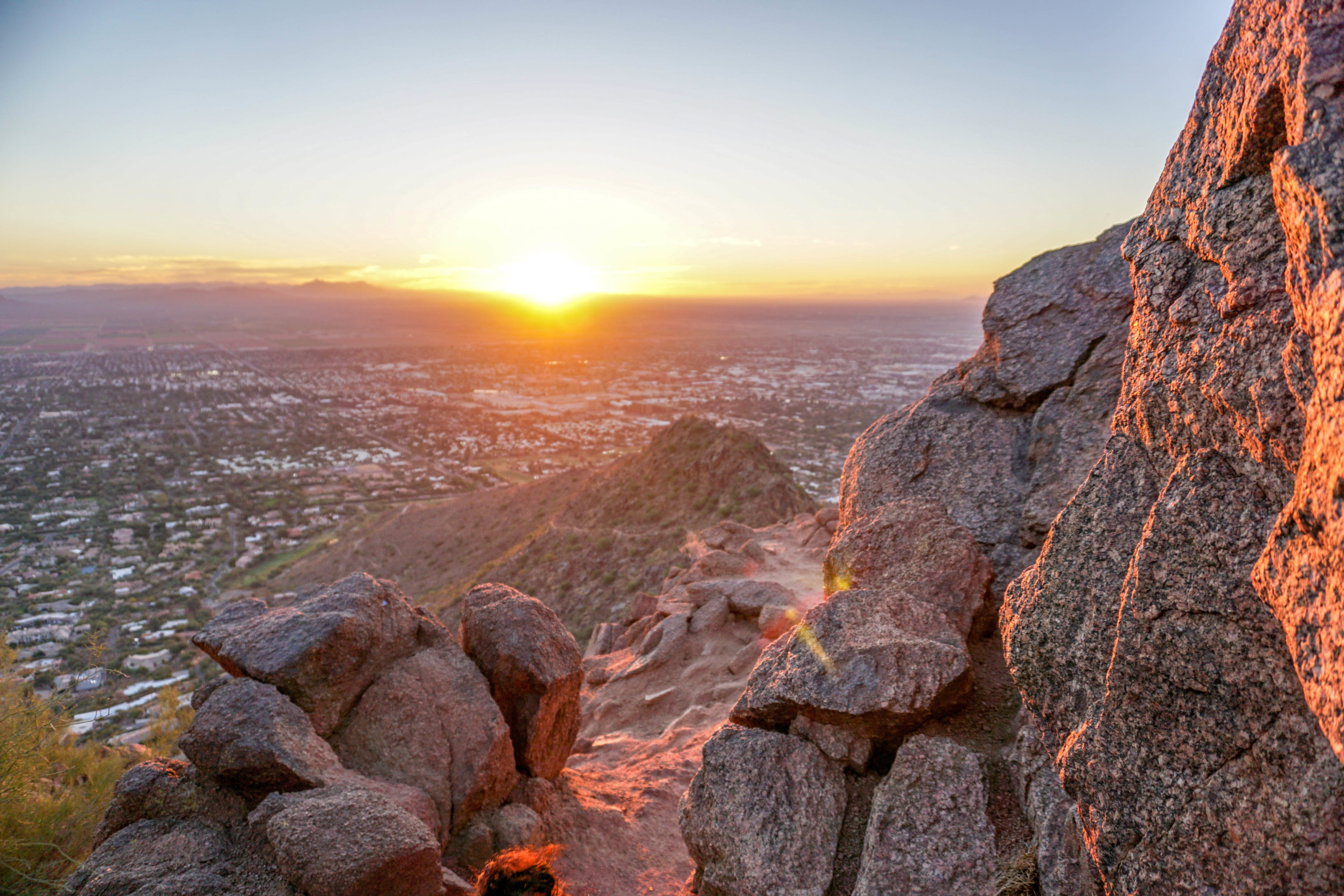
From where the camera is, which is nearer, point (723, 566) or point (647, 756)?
point (647, 756)

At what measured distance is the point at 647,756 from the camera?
38.5 feet

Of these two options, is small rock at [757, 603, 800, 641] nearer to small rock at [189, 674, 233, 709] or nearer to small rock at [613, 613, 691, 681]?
small rock at [613, 613, 691, 681]

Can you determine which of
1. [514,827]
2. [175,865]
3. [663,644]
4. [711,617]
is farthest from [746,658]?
[175,865]

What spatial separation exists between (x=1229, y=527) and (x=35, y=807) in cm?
1169

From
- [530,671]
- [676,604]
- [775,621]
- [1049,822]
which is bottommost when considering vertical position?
[676,604]

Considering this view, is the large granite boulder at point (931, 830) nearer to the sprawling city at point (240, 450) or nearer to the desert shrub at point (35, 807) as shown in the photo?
the desert shrub at point (35, 807)

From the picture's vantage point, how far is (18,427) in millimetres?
81562

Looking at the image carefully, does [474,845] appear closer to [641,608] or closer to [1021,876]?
[1021,876]

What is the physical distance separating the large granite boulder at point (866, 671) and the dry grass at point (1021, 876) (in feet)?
4.43

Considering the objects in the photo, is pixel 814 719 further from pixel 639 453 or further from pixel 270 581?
pixel 270 581

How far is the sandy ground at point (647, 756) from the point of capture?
8.46m

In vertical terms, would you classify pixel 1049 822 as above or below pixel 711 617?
above

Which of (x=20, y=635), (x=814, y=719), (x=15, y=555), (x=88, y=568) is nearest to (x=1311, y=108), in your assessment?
(x=814, y=719)

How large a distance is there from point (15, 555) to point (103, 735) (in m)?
34.1
